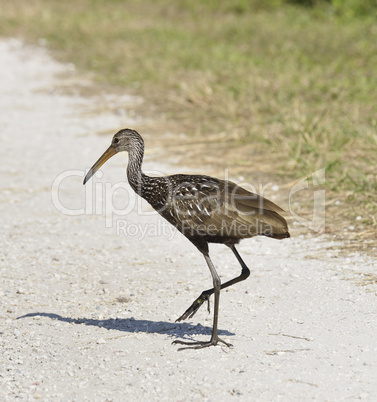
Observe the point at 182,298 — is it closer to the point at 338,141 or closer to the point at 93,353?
the point at 93,353

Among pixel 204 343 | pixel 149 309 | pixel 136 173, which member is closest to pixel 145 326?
pixel 149 309

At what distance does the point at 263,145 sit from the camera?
9078 millimetres

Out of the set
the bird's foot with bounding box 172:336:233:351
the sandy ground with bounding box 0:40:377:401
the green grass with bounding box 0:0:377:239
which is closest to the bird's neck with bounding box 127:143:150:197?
the sandy ground with bounding box 0:40:377:401

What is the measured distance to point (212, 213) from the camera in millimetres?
4910

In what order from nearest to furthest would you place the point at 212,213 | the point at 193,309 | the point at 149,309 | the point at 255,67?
1. the point at 212,213
2. the point at 193,309
3. the point at 149,309
4. the point at 255,67

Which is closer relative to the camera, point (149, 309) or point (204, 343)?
point (204, 343)

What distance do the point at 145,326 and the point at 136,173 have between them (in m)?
1.14

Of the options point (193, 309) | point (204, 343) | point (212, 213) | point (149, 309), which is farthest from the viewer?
point (149, 309)

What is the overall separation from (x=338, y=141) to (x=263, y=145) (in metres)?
0.96

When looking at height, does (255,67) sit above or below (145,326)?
above

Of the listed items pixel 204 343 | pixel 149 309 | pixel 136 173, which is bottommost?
pixel 204 343

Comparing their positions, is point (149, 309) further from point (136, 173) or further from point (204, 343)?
point (136, 173)

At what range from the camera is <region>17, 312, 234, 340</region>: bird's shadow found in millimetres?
5016

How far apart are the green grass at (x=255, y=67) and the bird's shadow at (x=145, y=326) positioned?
228cm
